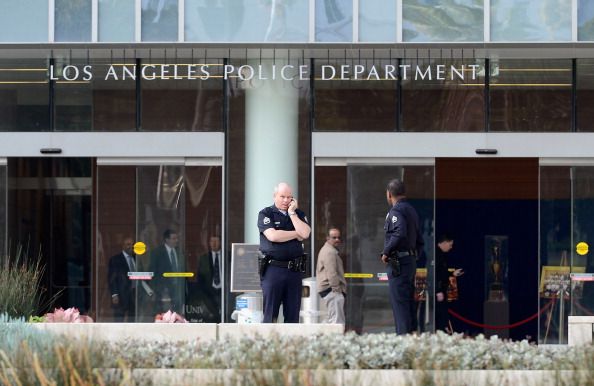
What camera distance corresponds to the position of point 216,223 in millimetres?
18422

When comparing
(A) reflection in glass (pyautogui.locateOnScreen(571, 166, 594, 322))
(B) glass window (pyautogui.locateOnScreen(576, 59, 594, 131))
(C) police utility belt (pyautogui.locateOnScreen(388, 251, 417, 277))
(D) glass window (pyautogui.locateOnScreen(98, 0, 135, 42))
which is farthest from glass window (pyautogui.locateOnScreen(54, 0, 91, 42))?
(A) reflection in glass (pyautogui.locateOnScreen(571, 166, 594, 322))

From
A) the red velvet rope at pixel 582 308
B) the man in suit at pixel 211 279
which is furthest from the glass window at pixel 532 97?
the man in suit at pixel 211 279

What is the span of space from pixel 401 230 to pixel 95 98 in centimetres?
751

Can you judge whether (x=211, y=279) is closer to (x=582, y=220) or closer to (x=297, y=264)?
(x=582, y=220)

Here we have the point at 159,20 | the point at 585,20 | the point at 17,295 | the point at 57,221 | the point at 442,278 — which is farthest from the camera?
the point at 57,221

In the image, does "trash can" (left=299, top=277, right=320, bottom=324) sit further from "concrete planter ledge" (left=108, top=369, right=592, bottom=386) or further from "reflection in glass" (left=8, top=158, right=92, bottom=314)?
"concrete planter ledge" (left=108, top=369, right=592, bottom=386)

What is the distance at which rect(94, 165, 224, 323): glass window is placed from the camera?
1844 centimetres

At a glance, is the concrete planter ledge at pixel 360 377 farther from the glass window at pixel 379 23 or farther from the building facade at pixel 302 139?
the building facade at pixel 302 139

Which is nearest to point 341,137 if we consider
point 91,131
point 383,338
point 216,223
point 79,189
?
point 216,223

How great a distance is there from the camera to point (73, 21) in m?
17.6

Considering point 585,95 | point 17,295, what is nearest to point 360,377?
point 17,295

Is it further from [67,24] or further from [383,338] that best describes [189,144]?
[383,338]

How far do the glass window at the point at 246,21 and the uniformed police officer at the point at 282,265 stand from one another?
17.6 ft

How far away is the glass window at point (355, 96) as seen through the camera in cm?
1848
